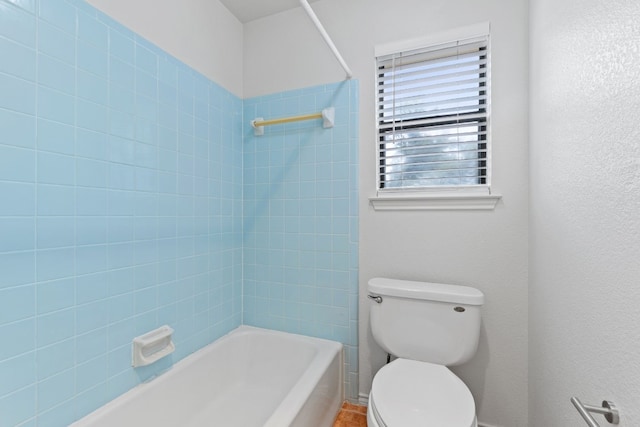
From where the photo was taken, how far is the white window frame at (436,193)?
1.49 metres

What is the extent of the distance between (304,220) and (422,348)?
0.95 metres

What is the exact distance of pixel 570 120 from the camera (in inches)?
32.6

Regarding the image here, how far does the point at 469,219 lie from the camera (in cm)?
152

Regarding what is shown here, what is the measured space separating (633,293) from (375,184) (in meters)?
1.26

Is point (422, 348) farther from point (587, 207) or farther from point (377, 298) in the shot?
point (587, 207)

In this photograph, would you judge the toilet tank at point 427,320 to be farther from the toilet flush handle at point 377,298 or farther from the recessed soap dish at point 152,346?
the recessed soap dish at point 152,346

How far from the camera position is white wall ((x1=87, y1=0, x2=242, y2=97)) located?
4.23ft

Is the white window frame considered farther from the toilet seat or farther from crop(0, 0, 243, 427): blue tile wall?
crop(0, 0, 243, 427): blue tile wall

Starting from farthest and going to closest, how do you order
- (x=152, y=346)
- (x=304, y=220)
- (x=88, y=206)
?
(x=304, y=220), (x=152, y=346), (x=88, y=206)

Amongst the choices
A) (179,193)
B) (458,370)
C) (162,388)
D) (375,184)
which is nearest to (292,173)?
(375,184)

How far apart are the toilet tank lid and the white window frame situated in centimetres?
41

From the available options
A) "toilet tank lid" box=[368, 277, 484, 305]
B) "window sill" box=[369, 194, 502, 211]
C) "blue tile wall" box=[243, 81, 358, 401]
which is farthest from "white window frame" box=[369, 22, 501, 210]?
"toilet tank lid" box=[368, 277, 484, 305]

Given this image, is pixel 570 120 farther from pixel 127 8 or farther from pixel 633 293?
pixel 127 8

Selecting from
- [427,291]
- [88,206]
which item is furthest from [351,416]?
[88,206]
